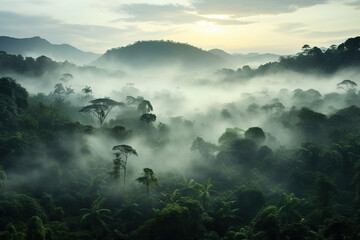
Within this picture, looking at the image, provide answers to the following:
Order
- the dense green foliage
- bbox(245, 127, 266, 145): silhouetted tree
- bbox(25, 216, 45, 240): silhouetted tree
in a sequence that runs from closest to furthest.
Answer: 1. bbox(25, 216, 45, 240): silhouetted tree
2. the dense green foliage
3. bbox(245, 127, 266, 145): silhouetted tree

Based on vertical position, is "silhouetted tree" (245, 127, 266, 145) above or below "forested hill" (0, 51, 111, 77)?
below

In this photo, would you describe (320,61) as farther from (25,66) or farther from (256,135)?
(25,66)

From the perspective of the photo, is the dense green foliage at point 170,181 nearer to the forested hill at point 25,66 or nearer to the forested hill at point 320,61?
the forested hill at point 25,66

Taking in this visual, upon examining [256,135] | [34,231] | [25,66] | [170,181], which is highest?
[25,66]

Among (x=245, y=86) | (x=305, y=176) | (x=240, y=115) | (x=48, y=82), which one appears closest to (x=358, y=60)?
(x=245, y=86)

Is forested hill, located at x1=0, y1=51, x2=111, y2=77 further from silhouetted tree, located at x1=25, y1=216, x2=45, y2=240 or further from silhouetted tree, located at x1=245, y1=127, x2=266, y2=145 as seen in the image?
silhouetted tree, located at x1=25, y1=216, x2=45, y2=240

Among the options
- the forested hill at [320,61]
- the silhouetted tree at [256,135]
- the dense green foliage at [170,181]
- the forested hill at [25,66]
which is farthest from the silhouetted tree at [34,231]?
the forested hill at [320,61]

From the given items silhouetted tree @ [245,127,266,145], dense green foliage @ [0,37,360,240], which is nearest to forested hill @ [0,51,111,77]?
dense green foliage @ [0,37,360,240]

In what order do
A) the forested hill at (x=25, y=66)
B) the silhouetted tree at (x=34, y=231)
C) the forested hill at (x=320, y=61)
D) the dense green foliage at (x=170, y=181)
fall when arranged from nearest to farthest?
1. the silhouetted tree at (x=34, y=231)
2. the dense green foliage at (x=170, y=181)
3. the forested hill at (x=25, y=66)
4. the forested hill at (x=320, y=61)

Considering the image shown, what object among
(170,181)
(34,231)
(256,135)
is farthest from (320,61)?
(34,231)
